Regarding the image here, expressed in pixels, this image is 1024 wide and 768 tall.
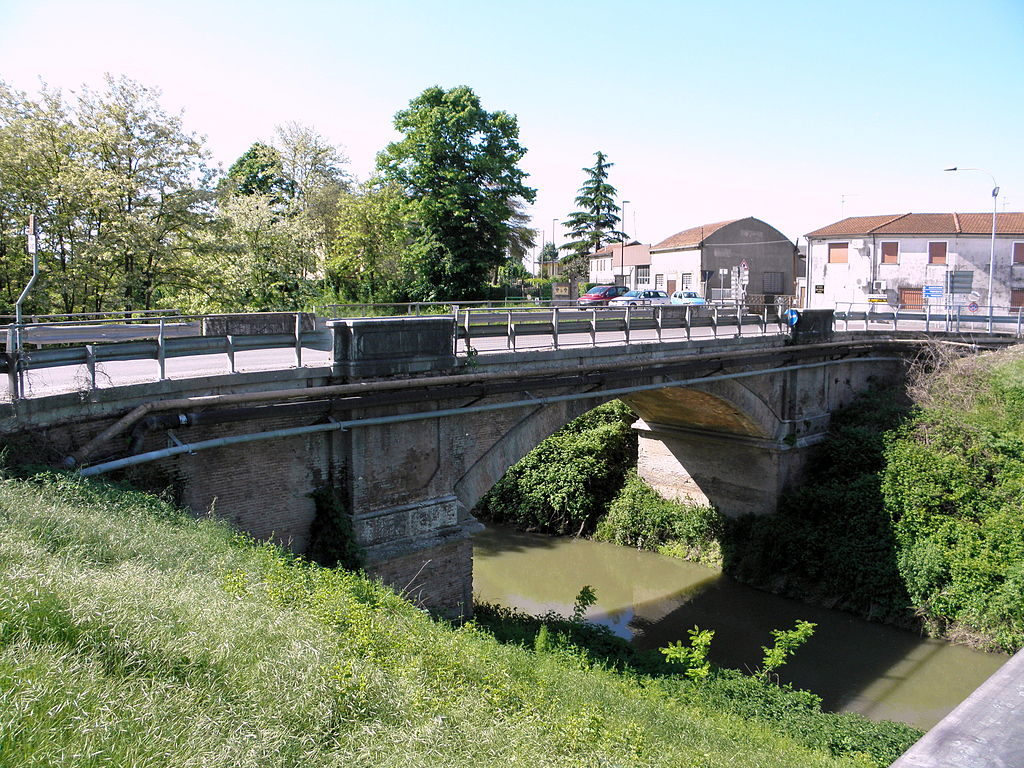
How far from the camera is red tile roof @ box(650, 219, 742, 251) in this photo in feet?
163

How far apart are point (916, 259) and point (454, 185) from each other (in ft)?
80.5

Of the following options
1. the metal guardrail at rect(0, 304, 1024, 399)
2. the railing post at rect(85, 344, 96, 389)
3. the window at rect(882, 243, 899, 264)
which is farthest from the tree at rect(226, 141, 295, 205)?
the railing post at rect(85, 344, 96, 389)

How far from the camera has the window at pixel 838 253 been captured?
4266 cm

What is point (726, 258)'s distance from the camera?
Answer: 49.9m

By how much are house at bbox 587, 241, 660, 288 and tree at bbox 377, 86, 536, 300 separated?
2522 cm

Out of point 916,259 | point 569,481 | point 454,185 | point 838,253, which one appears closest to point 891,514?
point 569,481

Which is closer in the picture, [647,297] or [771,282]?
[647,297]

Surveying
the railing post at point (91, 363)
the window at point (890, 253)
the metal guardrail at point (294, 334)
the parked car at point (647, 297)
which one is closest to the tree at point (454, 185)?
the parked car at point (647, 297)

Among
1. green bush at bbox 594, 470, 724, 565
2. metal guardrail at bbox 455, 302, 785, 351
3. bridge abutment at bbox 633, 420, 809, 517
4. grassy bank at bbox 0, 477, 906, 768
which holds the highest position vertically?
metal guardrail at bbox 455, 302, 785, 351

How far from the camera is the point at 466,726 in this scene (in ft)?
18.0

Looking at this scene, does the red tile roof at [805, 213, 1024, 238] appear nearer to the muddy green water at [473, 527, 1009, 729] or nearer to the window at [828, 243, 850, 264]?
the window at [828, 243, 850, 264]

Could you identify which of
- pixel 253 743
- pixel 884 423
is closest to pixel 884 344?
pixel 884 423

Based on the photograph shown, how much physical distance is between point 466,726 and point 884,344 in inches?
877

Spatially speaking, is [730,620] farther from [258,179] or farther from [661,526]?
[258,179]
